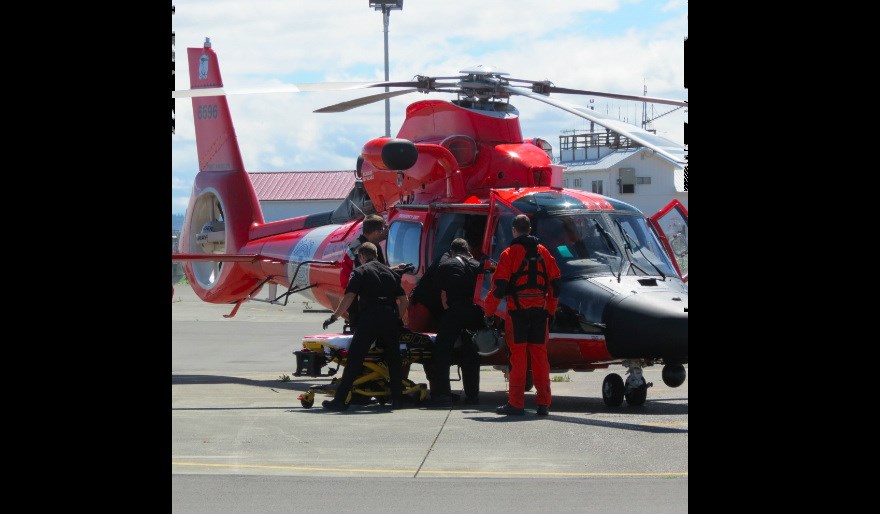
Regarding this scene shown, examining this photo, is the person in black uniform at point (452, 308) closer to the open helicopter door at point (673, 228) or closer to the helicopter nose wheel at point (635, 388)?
the helicopter nose wheel at point (635, 388)

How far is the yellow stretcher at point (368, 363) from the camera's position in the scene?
10.9 m

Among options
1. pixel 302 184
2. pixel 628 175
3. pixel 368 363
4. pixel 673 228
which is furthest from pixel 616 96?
pixel 302 184

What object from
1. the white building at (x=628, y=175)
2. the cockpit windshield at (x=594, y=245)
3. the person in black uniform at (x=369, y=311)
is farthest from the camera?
the white building at (x=628, y=175)

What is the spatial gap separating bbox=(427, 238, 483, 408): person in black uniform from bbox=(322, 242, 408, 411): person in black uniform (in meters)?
0.45

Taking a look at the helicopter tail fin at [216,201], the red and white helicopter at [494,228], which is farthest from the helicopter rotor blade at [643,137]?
the helicopter tail fin at [216,201]

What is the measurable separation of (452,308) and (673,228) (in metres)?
2.53

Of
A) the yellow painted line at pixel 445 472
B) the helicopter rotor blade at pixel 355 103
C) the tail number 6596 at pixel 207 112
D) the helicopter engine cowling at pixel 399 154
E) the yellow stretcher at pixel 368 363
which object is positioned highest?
the tail number 6596 at pixel 207 112

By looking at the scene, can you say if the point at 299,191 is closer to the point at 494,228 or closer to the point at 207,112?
the point at 207,112

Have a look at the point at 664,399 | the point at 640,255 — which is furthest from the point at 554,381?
the point at 640,255

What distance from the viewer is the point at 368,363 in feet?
35.8

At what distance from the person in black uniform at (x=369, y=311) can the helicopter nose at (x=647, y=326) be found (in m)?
1.93
